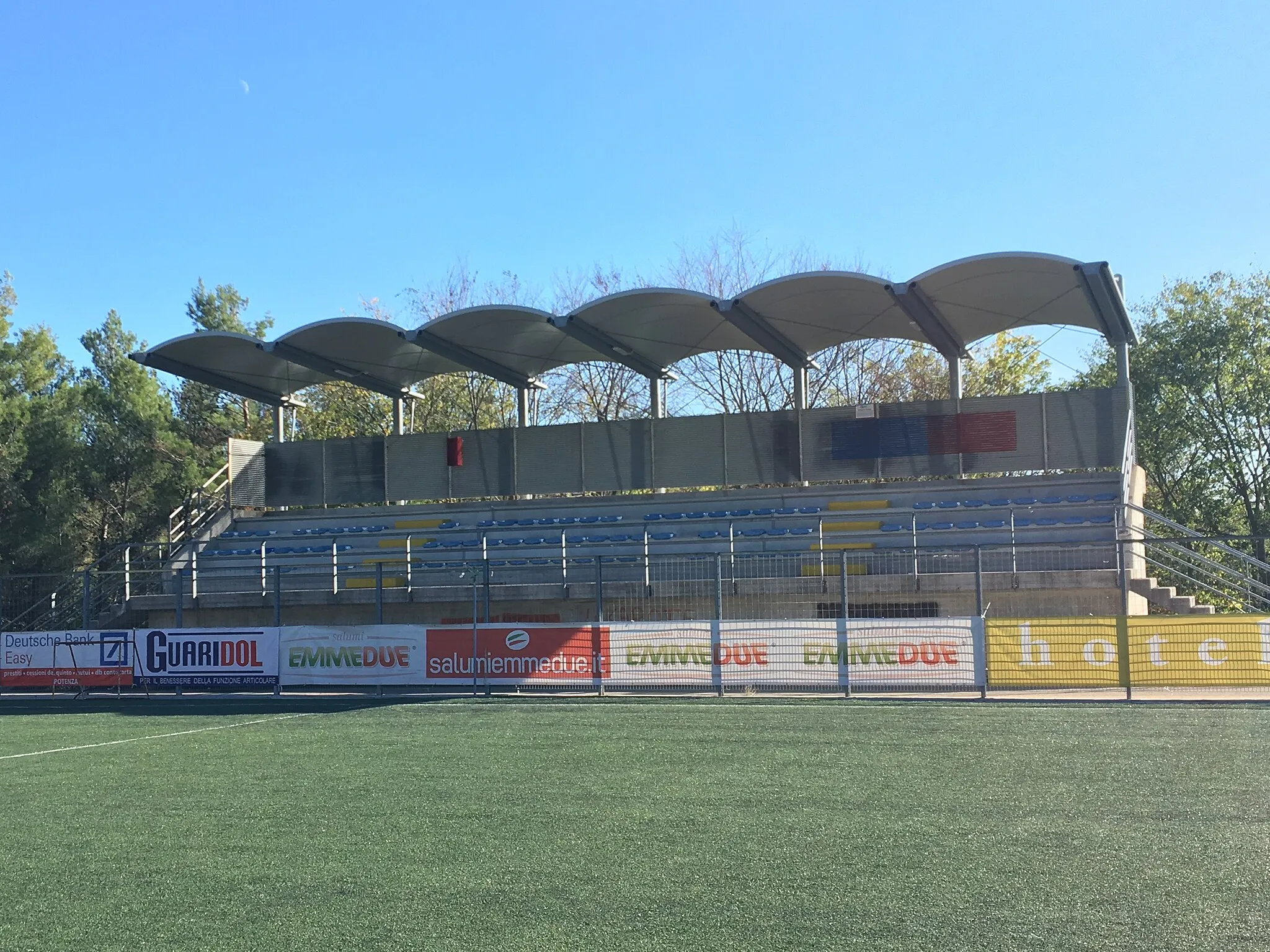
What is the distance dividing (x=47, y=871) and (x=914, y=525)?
15.4m

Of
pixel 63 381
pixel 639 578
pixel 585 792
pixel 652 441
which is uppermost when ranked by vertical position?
pixel 63 381

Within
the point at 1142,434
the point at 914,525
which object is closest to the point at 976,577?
the point at 914,525

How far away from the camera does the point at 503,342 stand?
2562cm

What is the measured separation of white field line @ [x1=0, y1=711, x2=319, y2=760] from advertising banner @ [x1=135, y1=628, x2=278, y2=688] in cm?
296

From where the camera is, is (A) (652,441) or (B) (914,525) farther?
(A) (652,441)

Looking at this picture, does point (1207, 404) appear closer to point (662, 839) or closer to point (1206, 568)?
point (1206, 568)

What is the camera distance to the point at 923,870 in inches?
267

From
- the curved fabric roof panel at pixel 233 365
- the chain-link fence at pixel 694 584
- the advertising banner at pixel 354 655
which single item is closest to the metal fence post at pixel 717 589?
the chain-link fence at pixel 694 584

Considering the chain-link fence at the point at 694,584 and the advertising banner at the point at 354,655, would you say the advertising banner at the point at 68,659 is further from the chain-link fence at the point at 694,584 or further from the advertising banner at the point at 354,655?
the advertising banner at the point at 354,655


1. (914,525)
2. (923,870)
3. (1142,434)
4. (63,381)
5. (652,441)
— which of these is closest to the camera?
(923,870)

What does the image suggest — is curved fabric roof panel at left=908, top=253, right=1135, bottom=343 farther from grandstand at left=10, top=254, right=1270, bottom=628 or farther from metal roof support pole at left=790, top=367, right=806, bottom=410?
metal roof support pole at left=790, top=367, right=806, bottom=410

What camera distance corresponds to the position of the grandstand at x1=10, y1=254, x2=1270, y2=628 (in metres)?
19.8

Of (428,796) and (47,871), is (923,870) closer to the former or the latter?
(428,796)

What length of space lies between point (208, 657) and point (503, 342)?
31.3 ft
